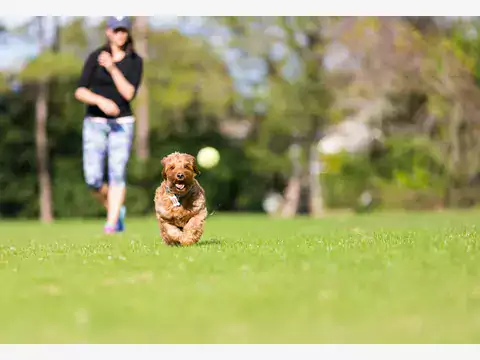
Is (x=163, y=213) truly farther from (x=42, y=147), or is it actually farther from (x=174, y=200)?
(x=42, y=147)

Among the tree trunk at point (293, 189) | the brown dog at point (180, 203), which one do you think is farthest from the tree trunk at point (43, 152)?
the brown dog at point (180, 203)

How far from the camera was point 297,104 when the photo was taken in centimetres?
2559

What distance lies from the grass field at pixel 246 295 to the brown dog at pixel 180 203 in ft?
1.30

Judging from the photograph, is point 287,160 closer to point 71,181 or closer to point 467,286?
point 71,181

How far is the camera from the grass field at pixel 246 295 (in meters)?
3.71

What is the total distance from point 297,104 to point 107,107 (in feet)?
52.3

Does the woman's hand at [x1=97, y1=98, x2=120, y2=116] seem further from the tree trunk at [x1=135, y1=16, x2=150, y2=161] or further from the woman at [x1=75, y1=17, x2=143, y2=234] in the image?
the tree trunk at [x1=135, y1=16, x2=150, y2=161]

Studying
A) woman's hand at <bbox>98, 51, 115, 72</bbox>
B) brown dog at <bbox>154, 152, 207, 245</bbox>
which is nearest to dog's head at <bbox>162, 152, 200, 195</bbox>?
brown dog at <bbox>154, 152, 207, 245</bbox>

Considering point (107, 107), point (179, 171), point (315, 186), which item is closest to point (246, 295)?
point (179, 171)

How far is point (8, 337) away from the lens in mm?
3703

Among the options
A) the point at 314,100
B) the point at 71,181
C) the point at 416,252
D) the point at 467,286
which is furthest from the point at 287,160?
the point at 467,286

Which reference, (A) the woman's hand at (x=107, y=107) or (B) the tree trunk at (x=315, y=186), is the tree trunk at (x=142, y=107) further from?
(A) the woman's hand at (x=107, y=107)

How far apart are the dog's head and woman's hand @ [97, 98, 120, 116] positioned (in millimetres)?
2897

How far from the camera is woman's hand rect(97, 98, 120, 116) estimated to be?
33.1 ft
